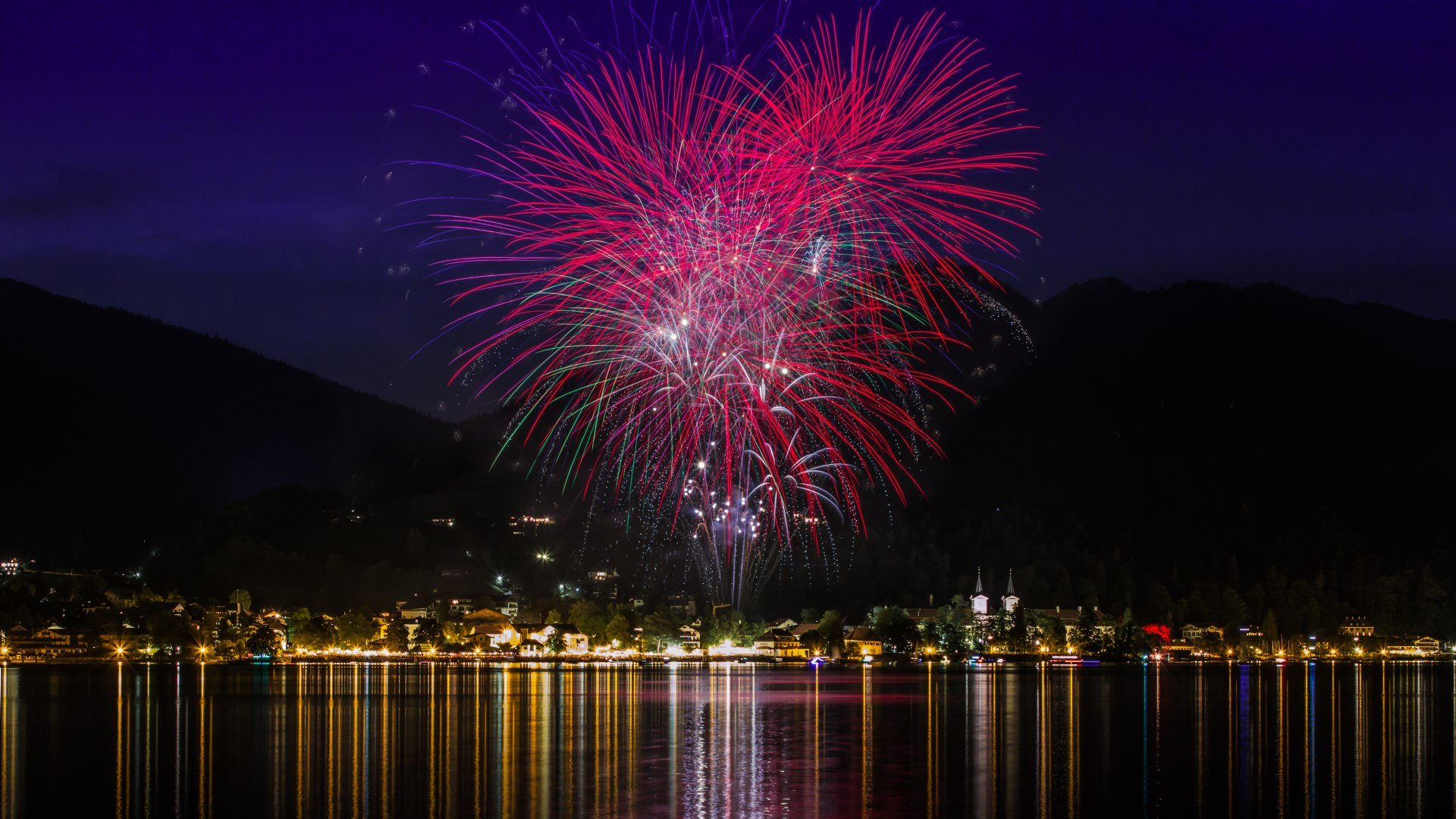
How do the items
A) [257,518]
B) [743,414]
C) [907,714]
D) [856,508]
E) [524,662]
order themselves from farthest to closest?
[257,518] < [856,508] < [524,662] < [907,714] < [743,414]

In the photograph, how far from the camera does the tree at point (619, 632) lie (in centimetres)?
13688

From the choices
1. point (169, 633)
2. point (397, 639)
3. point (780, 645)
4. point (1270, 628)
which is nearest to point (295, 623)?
point (397, 639)

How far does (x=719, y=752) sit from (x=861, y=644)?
106516mm

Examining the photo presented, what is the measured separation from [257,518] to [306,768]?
522ft

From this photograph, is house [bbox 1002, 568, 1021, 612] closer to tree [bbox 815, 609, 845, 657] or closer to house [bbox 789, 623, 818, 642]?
house [bbox 789, 623, 818, 642]

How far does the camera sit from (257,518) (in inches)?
7456

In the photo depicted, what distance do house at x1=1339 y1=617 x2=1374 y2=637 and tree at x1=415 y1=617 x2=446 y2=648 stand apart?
82.8m

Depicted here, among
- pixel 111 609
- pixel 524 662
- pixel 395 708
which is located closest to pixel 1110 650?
pixel 524 662

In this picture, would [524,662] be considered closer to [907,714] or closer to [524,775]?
[907,714]

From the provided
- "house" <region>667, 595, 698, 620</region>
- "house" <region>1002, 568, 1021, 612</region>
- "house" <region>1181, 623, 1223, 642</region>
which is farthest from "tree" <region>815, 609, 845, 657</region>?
"house" <region>1181, 623, 1223, 642</region>

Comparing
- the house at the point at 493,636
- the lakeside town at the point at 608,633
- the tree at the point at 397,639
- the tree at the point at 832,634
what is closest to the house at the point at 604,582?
the lakeside town at the point at 608,633

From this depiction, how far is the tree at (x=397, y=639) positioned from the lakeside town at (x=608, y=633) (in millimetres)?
132

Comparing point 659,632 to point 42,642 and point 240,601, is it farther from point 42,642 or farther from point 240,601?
point 42,642

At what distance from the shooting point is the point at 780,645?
143375mm
